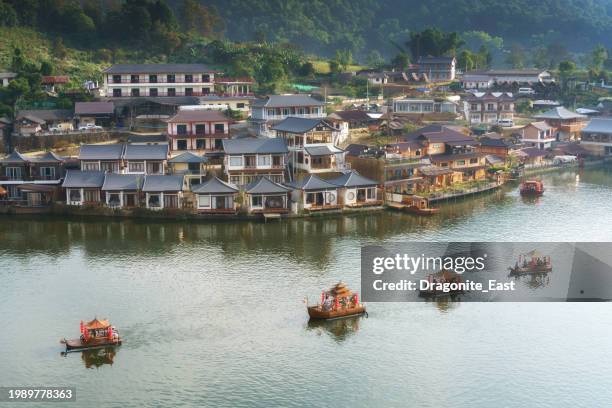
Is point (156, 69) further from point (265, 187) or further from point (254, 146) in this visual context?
point (265, 187)

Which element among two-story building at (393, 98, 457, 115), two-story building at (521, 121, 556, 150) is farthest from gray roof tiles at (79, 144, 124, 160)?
two-story building at (521, 121, 556, 150)

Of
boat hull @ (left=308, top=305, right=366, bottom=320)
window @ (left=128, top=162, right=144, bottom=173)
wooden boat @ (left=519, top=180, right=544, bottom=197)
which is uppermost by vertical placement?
window @ (left=128, top=162, right=144, bottom=173)

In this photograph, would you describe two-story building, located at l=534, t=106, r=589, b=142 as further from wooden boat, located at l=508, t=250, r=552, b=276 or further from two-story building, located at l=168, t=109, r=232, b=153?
wooden boat, located at l=508, t=250, r=552, b=276

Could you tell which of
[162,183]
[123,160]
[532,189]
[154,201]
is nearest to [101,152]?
[123,160]

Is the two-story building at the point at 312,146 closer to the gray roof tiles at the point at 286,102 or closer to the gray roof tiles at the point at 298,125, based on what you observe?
the gray roof tiles at the point at 298,125

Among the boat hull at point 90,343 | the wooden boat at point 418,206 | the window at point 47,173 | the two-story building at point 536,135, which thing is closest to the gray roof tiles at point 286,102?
the wooden boat at point 418,206

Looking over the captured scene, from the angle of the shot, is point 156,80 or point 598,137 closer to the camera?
point 156,80

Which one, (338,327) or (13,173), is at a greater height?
(13,173)
